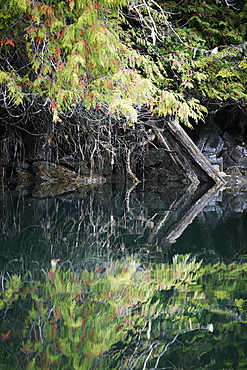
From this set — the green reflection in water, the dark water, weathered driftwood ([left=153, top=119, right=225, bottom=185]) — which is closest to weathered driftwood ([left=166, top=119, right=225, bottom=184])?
weathered driftwood ([left=153, top=119, right=225, bottom=185])

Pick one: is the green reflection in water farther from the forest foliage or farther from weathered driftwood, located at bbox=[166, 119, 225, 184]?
weathered driftwood, located at bbox=[166, 119, 225, 184]

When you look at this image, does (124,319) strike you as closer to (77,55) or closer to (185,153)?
(77,55)

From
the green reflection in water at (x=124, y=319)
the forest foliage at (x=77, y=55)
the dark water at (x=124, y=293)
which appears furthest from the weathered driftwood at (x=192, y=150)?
the green reflection in water at (x=124, y=319)

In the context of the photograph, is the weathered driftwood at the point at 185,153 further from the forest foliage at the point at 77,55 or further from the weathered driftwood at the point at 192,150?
the forest foliage at the point at 77,55

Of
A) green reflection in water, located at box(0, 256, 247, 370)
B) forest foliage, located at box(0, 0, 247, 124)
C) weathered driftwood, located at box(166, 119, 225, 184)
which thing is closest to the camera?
green reflection in water, located at box(0, 256, 247, 370)

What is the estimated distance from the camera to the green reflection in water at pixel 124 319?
4.73 feet

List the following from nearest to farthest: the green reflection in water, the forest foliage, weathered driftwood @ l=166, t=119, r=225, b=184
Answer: the green reflection in water < the forest foliage < weathered driftwood @ l=166, t=119, r=225, b=184

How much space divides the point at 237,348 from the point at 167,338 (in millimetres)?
259

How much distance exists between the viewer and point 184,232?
3.57 meters

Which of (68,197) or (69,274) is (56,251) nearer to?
(69,274)

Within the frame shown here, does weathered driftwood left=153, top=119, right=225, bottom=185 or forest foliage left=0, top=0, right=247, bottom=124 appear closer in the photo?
forest foliage left=0, top=0, right=247, bottom=124

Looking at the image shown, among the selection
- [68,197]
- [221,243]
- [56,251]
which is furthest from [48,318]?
[68,197]

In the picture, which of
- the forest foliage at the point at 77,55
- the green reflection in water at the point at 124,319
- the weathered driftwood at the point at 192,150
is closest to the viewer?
the green reflection in water at the point at 124,319

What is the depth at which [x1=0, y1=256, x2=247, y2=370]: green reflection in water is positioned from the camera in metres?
1.44
